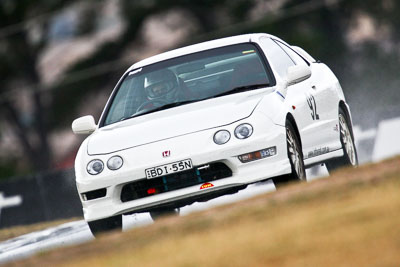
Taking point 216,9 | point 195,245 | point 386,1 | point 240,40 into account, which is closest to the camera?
point 195,245

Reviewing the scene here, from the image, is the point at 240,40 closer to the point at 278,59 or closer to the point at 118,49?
the point at 278,59

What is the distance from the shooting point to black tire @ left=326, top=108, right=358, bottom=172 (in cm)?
1054

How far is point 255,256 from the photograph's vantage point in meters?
5.30

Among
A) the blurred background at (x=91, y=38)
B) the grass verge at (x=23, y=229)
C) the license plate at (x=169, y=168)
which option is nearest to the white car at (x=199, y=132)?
the license plate at (x=169, y=168)

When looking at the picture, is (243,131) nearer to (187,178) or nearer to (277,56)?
(187,178)

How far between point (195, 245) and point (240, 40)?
434 centimetres

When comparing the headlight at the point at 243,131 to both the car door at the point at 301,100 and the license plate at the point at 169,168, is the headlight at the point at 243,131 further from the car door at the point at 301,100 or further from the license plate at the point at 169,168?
the car door at the point at 301,100

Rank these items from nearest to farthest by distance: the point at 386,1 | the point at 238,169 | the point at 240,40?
the point at 238,169
the point at 240,40
the point at 386,1

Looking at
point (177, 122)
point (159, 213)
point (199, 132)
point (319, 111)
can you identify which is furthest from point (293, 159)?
point (159, 213)

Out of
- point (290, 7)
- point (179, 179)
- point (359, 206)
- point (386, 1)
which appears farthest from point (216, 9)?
point (359, 206)

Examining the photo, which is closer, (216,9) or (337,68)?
(337,68)

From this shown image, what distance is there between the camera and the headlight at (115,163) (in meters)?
8.61

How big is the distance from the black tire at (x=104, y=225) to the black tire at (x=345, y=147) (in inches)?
90.3

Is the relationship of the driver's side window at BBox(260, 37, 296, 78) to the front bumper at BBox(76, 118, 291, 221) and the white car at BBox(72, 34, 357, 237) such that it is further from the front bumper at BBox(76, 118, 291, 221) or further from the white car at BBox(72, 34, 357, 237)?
the front bumper at BBox(76, 118, 291, 221)
